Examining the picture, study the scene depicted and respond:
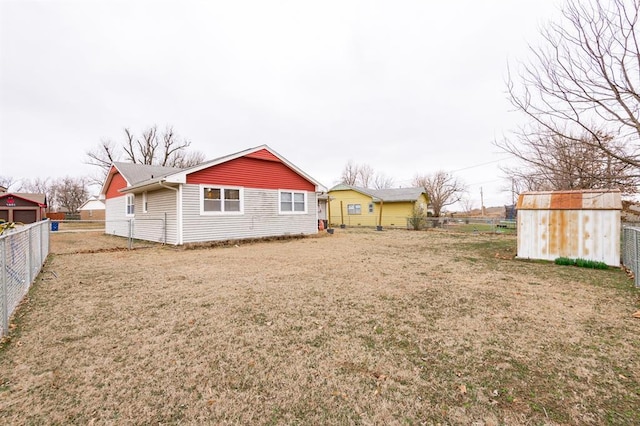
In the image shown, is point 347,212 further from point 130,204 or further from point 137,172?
point 130,204

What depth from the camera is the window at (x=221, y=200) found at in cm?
1139

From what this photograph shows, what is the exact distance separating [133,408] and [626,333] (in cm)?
521

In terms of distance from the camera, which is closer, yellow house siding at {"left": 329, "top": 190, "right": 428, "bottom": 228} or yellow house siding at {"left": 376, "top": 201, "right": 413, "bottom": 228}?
yellow house siding at {"left": 376, "top": 201, "right": 413, "bottom": 228}

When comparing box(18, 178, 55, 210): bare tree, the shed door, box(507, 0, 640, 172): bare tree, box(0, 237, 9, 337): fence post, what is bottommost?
box(0, 237, 9, 337): fence post

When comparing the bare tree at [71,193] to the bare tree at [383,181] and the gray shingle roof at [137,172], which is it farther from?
the bare tree at [383,181]

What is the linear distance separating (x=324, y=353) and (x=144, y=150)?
45.7m

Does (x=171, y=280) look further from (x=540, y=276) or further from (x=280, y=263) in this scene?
(x=540, y=276)

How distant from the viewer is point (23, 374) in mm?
2438

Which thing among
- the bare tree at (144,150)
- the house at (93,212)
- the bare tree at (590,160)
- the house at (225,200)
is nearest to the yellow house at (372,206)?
the house at (225,200)

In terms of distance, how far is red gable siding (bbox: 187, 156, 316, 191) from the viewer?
449 inches

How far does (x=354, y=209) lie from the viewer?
27.3 metres

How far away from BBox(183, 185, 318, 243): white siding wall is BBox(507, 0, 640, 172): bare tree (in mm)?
10267

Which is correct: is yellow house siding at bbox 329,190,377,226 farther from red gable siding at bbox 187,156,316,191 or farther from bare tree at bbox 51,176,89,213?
bare tree at bbox 51,176,89,213

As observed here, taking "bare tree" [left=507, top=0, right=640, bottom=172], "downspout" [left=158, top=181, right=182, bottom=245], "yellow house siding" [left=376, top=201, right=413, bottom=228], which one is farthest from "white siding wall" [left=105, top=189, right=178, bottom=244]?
"yellow house siding" [left=376, top=201, right=413, bottom=228]
